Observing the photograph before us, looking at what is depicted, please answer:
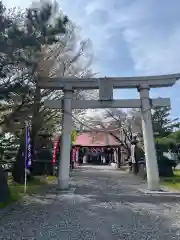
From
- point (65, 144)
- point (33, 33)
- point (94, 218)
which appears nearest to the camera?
point (94, 218)

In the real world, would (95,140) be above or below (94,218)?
above

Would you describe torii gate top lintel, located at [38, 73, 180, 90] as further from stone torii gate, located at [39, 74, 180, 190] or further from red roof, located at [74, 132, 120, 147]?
red roof, located at [74, 132, 120, 147]

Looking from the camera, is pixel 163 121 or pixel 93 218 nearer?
pixel 93 218

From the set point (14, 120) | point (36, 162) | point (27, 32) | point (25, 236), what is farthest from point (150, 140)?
point (36, 162)

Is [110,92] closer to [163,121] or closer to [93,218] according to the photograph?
[93,218]

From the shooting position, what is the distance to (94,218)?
A: 27.0 feet

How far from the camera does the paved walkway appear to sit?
21.5 ft

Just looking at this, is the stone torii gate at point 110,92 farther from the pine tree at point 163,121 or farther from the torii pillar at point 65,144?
the pine tree at point 163,121

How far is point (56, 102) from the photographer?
14562 mm

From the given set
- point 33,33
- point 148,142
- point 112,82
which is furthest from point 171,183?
point 33,33

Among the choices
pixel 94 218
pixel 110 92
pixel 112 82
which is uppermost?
pixel 112 82

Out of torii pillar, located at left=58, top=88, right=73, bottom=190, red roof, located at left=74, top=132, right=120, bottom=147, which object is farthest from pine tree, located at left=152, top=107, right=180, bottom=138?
torii pillar, located at left=58, top=88, right=73, bottom=190

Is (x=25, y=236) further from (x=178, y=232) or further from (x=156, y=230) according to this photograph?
(x=178, y=232)

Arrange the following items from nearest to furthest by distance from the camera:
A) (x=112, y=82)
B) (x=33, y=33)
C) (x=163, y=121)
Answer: (x=33, y=33), (x=112, y=82), (x=163, y=121)
